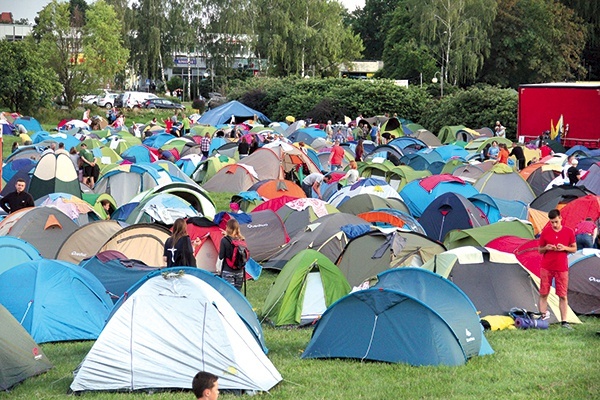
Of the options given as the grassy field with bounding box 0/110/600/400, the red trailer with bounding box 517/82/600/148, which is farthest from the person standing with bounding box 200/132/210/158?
the grassy field with bounding box 0/110/600/400

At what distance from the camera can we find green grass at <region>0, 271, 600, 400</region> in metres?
8.71

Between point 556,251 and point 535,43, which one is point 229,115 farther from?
point 556,251

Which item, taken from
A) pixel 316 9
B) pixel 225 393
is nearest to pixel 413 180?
pixel 225 393

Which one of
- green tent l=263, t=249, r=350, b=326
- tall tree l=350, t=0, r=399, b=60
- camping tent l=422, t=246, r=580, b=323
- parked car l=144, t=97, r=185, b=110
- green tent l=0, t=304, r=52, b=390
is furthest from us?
tall tree l=350, t=0, r=399, b=60

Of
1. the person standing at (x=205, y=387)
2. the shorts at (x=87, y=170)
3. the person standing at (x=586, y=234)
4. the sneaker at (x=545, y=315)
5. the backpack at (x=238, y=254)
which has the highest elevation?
the person standing at (x=205, y=387)

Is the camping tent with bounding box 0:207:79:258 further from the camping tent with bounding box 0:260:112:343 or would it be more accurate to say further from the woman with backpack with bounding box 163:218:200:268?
the woman with backpack with bounding box 163:218:200:268

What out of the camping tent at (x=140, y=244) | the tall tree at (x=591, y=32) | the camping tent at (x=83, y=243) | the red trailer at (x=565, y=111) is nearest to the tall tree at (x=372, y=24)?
the tall tree at (x=591, y=32)

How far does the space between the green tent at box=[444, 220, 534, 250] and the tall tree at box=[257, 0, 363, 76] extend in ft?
155

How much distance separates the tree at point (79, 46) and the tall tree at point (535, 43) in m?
22.6

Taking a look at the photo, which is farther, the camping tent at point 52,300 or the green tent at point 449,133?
the green tent at point 449,133

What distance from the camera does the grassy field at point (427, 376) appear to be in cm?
870

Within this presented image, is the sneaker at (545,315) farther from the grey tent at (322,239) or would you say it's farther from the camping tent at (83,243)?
the camping tent at (83,243)

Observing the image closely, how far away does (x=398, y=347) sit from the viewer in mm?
9680

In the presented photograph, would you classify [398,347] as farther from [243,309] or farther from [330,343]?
[243,309]
